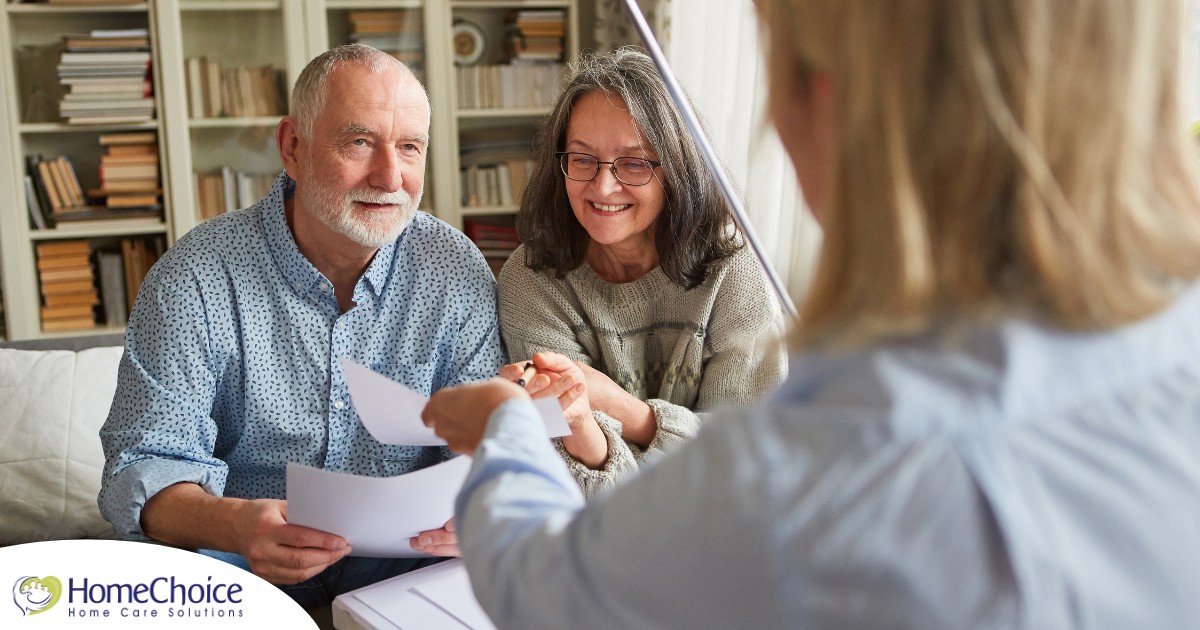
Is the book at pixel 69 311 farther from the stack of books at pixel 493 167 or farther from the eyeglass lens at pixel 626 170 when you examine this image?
the eyeglass lens at pixel 626 170

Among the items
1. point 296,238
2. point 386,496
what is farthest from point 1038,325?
point 296,238

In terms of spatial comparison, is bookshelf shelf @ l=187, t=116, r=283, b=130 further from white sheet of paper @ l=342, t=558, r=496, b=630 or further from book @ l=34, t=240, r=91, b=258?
white sheet of paper @ l=342, t=558, r=496, b=630

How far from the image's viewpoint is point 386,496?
1.19 metres

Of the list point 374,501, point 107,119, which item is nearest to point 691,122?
point 374,501

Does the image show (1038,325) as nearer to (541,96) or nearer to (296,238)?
(296,238)

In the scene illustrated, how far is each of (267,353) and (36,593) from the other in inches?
21.4

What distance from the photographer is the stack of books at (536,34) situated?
4059 mm

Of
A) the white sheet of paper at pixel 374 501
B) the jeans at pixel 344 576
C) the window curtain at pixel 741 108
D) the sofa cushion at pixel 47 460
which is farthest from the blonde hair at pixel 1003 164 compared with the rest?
the sofa cushion at pixel 47 460

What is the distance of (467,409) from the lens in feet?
2.68

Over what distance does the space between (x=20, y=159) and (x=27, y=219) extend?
0.68ft

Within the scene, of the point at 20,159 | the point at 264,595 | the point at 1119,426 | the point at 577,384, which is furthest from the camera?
the point at 20,159

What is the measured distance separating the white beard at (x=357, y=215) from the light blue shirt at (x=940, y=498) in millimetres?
1206

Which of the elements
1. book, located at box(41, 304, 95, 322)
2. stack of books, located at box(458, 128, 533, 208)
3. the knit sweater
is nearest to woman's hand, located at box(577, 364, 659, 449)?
the knit sweater

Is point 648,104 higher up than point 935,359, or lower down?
higher up
